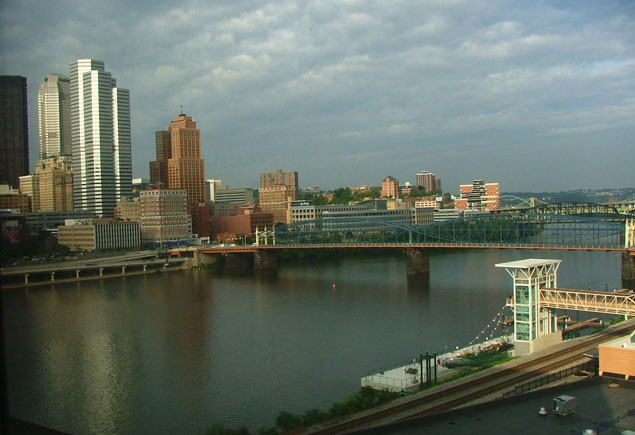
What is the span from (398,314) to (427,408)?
5705 millimetres

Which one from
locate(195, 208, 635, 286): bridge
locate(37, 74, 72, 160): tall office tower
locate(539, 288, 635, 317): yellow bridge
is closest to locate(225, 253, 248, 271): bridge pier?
locate(195, 208, 635, 286): bridge

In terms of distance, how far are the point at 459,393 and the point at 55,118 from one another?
42.7 meters

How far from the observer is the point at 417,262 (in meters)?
18.0

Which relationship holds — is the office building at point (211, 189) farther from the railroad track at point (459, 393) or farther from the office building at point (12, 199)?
the railroad track at point (459, 393)

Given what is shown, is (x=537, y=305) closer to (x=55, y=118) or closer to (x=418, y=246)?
(x=418, y=246)

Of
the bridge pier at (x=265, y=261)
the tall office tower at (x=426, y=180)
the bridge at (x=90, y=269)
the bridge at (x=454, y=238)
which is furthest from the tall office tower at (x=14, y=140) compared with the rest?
the tall office tower at (x=426, y=180)

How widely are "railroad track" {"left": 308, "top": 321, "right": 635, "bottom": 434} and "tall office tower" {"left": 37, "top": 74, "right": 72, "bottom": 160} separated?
133ft

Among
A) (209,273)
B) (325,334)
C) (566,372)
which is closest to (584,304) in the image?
(566,372)

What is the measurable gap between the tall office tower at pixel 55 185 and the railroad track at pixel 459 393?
3050 centimetres

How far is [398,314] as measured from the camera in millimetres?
11695

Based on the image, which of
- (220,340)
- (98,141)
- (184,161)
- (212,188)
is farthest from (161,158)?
(220,340)

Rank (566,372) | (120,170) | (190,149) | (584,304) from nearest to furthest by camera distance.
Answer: (566,372)
(584,304)
(120,170)
(190,149)

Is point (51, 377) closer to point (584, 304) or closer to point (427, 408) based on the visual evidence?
point (427, 408)

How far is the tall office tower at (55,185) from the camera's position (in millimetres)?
33819
